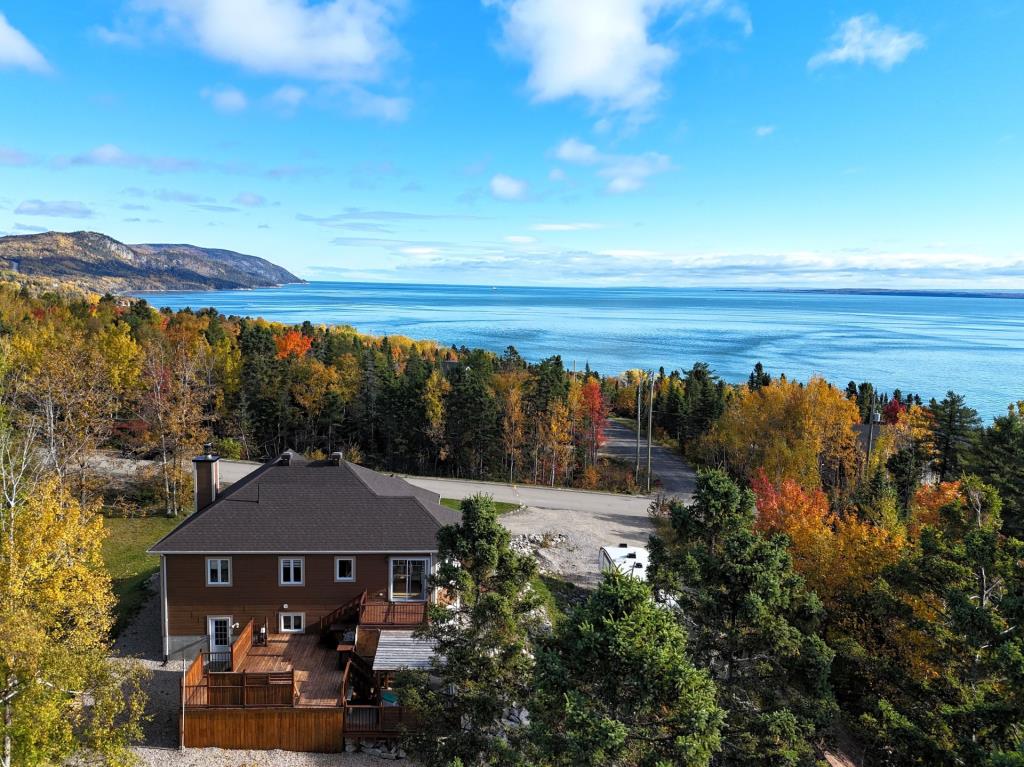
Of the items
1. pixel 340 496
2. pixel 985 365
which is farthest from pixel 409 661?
pixel 985 365

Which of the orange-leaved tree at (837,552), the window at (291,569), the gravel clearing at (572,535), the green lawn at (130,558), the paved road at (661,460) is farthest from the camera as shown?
the paved road at (661,460)

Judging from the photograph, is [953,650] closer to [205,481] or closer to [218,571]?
[218,571]

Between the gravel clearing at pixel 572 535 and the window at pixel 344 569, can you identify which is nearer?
the window at pixel 344 569

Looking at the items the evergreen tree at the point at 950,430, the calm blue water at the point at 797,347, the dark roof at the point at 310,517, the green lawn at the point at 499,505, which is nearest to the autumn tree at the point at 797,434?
the evergreen tree at the point at 950,430

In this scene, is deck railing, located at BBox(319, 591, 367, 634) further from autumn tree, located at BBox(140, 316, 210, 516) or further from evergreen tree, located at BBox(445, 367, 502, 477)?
evergreen tree, located at BBox(445, 367, 502, 477)

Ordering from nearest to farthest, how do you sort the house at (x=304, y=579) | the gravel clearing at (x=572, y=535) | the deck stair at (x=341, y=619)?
1. the house at (x=304, y=579)
2. the deck stair at (x=341, y=619)
3. the gravel clearing at (x=572, y=535)

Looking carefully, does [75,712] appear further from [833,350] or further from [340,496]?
[833,350]

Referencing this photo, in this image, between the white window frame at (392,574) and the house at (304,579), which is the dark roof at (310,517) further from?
the white window frame at (392,574)

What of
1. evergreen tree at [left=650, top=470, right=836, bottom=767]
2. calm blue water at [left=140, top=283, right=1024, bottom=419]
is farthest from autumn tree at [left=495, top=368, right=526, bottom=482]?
calm blue water at [left=140, top=283, right=1024, bottom=419]
